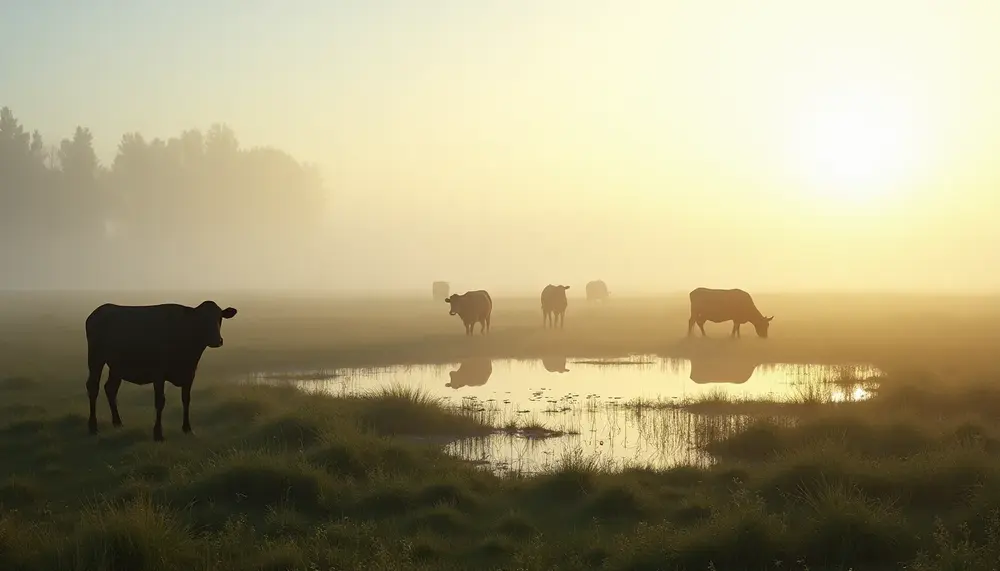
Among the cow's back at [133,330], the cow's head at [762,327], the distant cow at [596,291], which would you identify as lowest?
the cow's head at [762,327]

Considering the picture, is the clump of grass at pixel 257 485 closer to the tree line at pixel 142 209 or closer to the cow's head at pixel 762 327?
the cow's head at pixel 762 327

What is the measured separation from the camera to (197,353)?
13477 millimetres

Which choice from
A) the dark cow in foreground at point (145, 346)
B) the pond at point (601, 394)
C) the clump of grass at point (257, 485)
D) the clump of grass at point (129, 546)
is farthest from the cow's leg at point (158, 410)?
the clump of grass at point (129, 546)

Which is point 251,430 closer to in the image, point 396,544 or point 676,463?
point 396,544

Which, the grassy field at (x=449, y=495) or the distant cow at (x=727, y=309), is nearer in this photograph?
the grassy field at (x=449, y=495)

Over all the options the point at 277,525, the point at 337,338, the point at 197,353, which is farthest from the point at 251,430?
the point at 337,338

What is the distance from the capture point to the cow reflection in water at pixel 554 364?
24.5 m

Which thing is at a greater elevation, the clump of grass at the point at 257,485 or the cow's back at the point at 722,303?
the cow's back at the point at 722,303

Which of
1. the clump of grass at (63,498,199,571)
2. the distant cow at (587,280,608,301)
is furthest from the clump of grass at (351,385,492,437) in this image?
the distant cow at (587,280,608,301)

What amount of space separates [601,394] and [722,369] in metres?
7.09

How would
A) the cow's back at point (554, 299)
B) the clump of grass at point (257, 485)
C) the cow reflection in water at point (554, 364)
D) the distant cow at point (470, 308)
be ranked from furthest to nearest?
1. the cow's back at point (554, 299)
2. the distant cow at point (470, 308)
3. the cow reflection in water at point (554, 364)
4. the clump of grass at point (257, 485)

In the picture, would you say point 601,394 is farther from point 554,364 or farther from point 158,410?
point 158,410

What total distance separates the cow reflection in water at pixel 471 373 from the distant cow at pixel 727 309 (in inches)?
499

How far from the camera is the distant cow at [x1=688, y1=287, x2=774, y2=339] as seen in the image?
34.6 metres
